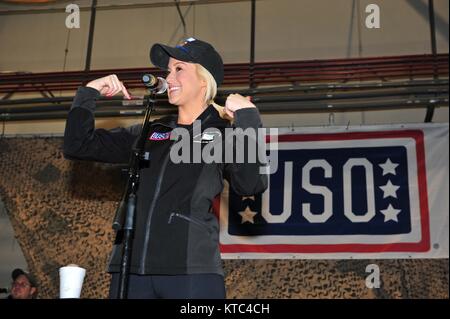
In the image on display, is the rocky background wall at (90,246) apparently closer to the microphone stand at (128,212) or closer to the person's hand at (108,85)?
A: the person's hand at (108,85)

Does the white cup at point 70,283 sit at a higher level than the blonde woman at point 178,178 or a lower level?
lower

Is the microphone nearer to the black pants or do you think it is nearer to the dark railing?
the black pants

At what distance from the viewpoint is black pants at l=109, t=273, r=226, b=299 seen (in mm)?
1454

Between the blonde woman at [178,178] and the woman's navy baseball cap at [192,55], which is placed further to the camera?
the woman's navy baseball cap at [192,55]

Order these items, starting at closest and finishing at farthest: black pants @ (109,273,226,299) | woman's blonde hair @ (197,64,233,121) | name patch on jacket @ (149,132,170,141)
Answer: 1. black pants @ (109,273,226,299)
2. name patch on jacket @ (149,132,170,141)
3. woman's blonde hair @ (197,64,233,121)

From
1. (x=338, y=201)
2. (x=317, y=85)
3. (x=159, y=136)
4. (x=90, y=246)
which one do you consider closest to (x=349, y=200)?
(x=338, y=201)

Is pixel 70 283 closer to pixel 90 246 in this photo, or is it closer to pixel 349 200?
pixel 349 200

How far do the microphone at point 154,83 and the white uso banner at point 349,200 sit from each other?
259 centimetres

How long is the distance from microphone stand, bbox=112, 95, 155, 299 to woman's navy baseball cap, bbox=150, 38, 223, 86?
1.20ft

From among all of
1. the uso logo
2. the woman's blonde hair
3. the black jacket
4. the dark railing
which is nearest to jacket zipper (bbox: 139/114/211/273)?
the black jacket

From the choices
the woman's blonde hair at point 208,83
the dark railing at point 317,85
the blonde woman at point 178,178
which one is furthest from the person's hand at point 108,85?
the dark railing at point 317,85

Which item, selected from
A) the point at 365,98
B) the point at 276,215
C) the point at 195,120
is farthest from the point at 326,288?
the point at 195,120

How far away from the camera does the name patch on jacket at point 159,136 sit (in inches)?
67.4

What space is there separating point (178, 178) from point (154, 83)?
0.29 metres
